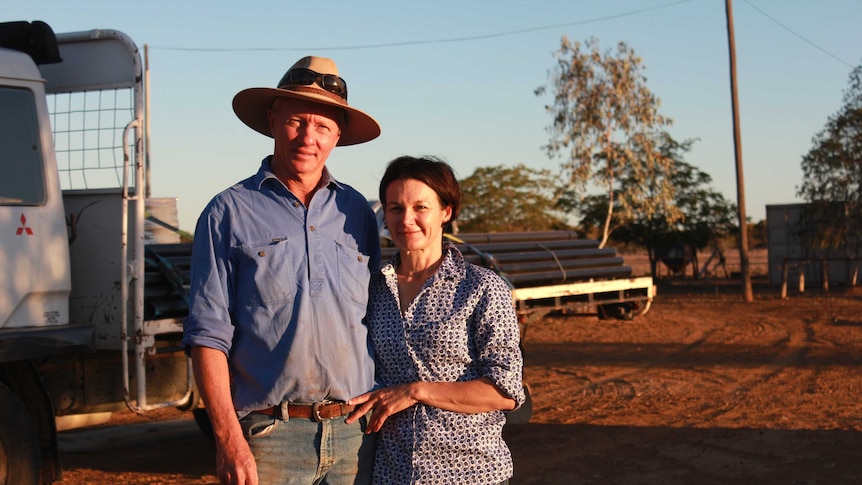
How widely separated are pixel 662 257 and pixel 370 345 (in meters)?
32.5

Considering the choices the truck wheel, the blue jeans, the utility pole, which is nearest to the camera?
the blue jeans

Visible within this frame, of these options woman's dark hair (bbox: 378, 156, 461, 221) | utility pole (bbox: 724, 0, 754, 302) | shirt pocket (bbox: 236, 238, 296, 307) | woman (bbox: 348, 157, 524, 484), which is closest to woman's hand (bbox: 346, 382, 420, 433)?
woman (bbox: 348, 157, 524, 484)

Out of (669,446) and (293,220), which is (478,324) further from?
(669,446)

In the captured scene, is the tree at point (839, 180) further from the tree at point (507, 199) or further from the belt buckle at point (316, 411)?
the belt buckle at point (316, 411)

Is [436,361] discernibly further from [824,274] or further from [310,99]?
[824,274]

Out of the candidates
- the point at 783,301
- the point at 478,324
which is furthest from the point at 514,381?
the point at 783,301

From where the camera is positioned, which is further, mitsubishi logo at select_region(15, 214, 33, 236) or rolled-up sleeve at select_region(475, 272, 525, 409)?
mitsubishi logo at select_region(15, 214, 33, 236)

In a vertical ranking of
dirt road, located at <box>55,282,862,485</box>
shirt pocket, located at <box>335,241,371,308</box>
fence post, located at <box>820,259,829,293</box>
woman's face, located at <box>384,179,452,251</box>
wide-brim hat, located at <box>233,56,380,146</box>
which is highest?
wide-brim hat, located at <box>233,56,380,146</box>

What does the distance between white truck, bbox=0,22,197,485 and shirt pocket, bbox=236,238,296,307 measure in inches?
103

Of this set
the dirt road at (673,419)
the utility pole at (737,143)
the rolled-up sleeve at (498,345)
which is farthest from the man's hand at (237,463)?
the utility pole at (737,143)

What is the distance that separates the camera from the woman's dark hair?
2.82 meters

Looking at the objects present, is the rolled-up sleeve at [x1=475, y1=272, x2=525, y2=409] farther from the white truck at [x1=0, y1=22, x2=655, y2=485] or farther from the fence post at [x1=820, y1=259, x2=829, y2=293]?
the fence post at [x1=820, y1=259, x2=829, y2=293]

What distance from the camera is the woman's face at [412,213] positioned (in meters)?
2.80

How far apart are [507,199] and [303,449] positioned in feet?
100
